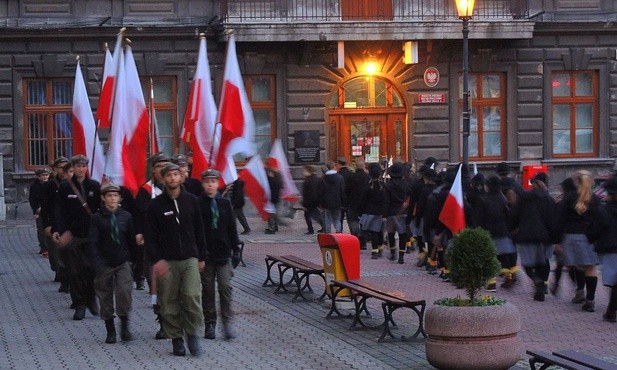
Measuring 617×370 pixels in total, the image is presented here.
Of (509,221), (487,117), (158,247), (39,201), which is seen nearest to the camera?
(158,247)

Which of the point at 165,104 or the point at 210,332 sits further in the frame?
the point at 165,104

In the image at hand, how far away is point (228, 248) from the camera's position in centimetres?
1348

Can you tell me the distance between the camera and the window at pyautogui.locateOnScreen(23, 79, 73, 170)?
30.7 meters

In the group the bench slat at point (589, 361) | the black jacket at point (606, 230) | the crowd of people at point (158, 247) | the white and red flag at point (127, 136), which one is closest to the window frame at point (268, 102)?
the white and red flag at point (127, 136)

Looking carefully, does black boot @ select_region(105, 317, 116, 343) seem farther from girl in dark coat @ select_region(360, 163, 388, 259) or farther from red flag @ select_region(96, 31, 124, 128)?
girl in dark coat @ select_region(360, 163, 388, 259)

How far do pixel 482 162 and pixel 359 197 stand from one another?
9314mm

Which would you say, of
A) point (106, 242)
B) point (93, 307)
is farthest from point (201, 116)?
point (106, 242)

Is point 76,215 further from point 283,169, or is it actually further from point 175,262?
point 283,169

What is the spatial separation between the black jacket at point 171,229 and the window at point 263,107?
62.4 feet

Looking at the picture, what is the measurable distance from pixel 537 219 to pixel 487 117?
16527mm

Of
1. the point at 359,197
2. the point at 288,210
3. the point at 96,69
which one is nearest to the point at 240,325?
the point at 359,197

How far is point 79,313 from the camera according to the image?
1506cm

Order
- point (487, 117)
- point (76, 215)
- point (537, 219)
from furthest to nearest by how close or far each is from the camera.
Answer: point (487, 117), point (537, 219), point (76, 215)

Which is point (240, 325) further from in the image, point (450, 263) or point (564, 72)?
point (564, 72)
